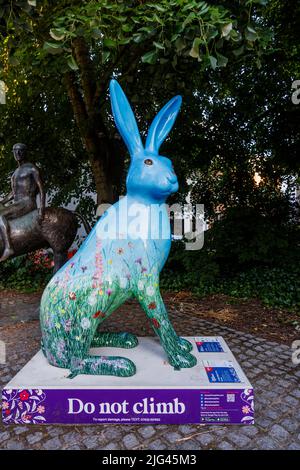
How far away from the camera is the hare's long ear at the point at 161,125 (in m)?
2.52

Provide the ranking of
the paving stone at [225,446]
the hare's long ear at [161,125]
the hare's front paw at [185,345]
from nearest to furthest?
1. the paving stone at [225,446]
2. the hare's long ear at [161,125]
3. the hare's front paw at [185,345]

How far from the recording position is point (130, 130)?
2.46m

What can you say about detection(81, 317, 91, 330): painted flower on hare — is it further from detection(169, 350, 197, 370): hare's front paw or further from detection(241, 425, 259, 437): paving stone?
detection(241, 425, 259, 437): paving stone


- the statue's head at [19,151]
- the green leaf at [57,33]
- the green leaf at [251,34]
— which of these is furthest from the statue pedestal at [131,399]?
the statue's head at [19,151]

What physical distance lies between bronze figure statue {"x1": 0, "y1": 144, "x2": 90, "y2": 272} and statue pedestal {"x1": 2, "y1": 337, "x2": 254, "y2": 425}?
2335 millimetres

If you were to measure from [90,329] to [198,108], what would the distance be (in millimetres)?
5912

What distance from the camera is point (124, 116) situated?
2416 millimetres

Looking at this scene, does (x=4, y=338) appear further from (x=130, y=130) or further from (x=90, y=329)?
(x=130, y=130)

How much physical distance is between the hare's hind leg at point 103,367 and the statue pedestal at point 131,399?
0.04 meters

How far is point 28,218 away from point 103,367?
2.65 metres

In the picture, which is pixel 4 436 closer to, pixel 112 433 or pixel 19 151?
pixel 112 433

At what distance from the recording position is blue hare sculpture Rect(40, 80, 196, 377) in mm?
2289

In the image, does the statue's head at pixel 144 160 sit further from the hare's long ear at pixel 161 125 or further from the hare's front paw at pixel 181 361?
the hare's front paw at pixel 181 361
